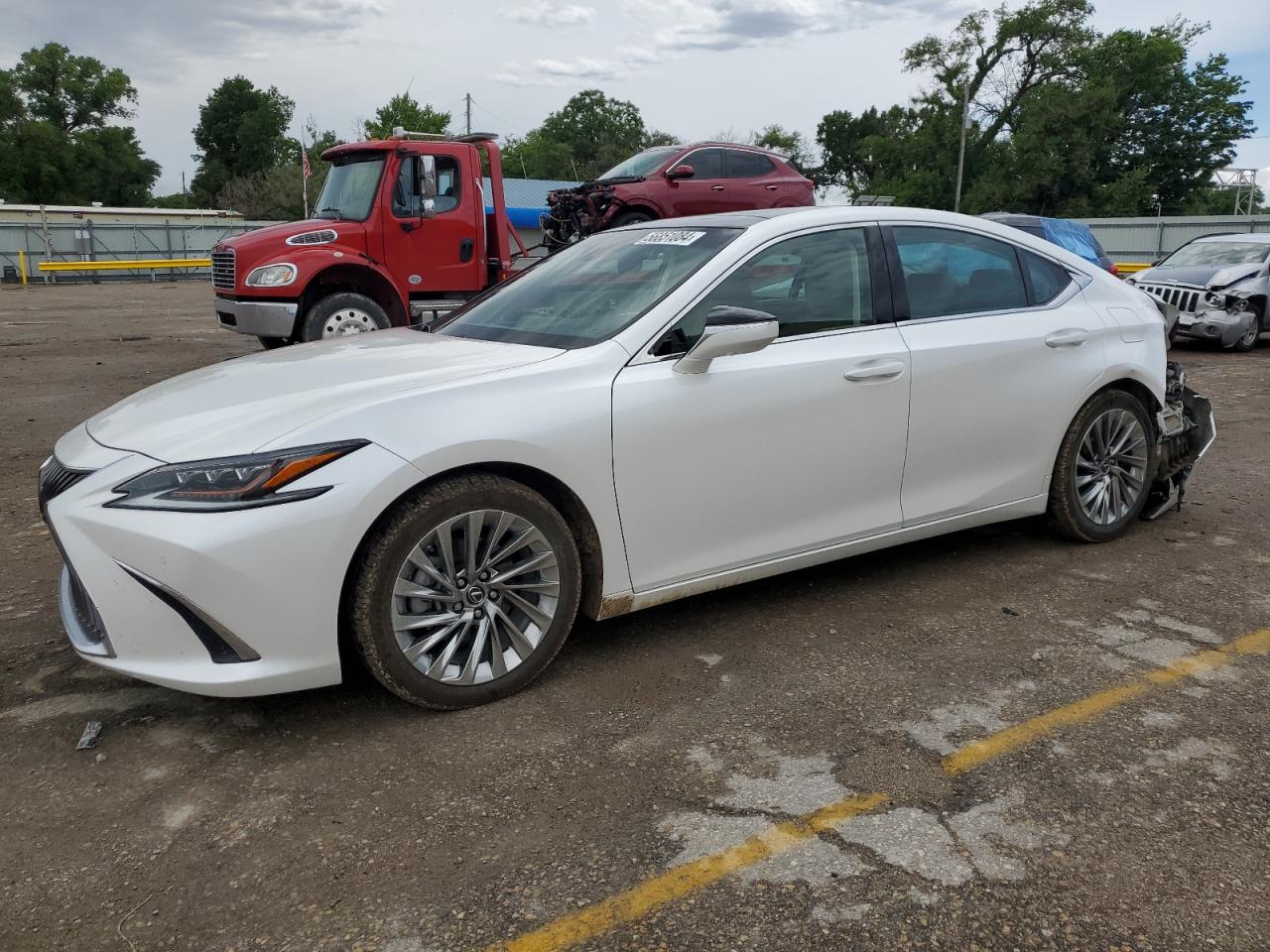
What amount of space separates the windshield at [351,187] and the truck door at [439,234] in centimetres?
25

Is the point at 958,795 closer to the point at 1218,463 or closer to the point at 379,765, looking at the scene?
the point at 379,765

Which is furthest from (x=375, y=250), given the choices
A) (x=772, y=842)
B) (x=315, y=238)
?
(x=772, y=842)

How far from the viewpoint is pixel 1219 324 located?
12719 mm

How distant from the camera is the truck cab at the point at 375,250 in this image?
9734mm

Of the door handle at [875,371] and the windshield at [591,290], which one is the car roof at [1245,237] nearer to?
the door handle at [875,371]

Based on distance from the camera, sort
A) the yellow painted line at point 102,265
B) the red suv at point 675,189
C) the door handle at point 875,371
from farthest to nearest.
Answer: the yellow painted line at point 102,265 → the red suv at point 675,189 → the door handle at point 875,371

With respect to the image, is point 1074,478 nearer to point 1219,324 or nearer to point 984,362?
point 984,362

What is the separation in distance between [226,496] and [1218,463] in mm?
6303

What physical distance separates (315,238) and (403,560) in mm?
7720

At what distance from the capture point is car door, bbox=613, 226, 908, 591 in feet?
11.4

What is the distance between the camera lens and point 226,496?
2.83 meters

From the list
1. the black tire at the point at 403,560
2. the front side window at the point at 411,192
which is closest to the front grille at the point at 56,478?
the black tire at the point at 403,560

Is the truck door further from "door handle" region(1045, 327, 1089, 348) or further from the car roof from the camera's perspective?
the car roof

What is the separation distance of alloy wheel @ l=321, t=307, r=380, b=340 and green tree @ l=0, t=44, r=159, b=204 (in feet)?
231
